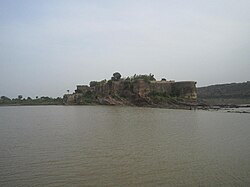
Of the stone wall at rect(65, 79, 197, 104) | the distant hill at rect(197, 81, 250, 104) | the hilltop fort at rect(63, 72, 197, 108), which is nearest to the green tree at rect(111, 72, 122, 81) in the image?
the hilltop fort at rect(63, 72, 197, 108)

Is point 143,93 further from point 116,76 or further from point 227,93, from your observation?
point 227,93

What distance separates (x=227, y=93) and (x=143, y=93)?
146 feet

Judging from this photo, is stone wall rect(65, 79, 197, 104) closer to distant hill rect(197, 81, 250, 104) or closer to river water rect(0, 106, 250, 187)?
distant hill rect(197, 81, 250, 104)

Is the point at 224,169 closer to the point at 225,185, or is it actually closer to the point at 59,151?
the point at 225,185

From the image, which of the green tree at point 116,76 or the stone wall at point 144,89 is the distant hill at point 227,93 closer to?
the stone wall at point 144,89

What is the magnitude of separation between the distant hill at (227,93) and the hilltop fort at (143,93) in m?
17.9

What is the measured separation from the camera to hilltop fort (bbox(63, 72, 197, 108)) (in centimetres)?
7225

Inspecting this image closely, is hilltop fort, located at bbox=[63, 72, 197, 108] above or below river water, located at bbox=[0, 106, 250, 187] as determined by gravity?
above

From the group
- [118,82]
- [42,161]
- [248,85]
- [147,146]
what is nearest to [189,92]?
[118,82]

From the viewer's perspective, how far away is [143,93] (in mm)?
76000

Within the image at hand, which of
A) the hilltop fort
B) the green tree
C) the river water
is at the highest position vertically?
the green tree

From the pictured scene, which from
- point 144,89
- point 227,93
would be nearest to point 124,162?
point 144,89

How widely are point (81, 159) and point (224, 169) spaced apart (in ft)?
18.9

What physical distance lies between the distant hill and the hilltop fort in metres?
17.9
